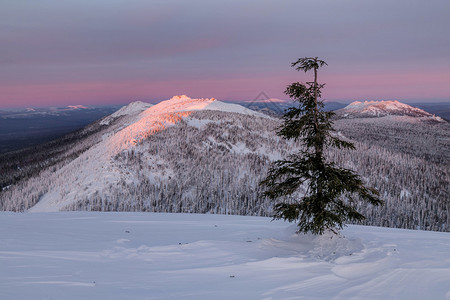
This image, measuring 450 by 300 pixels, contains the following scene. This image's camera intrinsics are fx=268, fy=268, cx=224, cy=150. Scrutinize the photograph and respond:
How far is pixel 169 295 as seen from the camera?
19.4ft

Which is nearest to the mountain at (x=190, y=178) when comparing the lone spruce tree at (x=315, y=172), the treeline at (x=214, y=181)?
the treeline at (x=214, y=181)

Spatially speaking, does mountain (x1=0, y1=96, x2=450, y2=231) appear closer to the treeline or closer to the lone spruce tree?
the treeline

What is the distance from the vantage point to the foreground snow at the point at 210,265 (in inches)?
243

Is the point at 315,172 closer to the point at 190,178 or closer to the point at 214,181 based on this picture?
the point at 190,178

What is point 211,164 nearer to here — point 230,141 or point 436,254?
point 230,141

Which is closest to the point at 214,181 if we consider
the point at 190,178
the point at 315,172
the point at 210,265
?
the point at 190,178

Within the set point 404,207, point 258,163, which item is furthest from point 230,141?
point 404,207

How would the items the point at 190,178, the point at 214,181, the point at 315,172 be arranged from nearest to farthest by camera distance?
the point at 315,172
the point at 190,178
the point at 214,181

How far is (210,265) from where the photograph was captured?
8.21m

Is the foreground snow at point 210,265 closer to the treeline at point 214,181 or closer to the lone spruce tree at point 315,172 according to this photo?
the lone spruce tree at point 315,172

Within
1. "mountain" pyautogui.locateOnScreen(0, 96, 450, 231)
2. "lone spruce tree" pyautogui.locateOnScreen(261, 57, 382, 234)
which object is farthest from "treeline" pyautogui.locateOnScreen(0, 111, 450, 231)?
"lone spruce tree" pyautogui.locateOnScreen(261, 57, 382, 234)

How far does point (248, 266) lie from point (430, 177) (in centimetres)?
13178

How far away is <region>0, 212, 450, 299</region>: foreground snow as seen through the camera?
618cm

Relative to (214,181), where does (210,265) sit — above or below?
above
